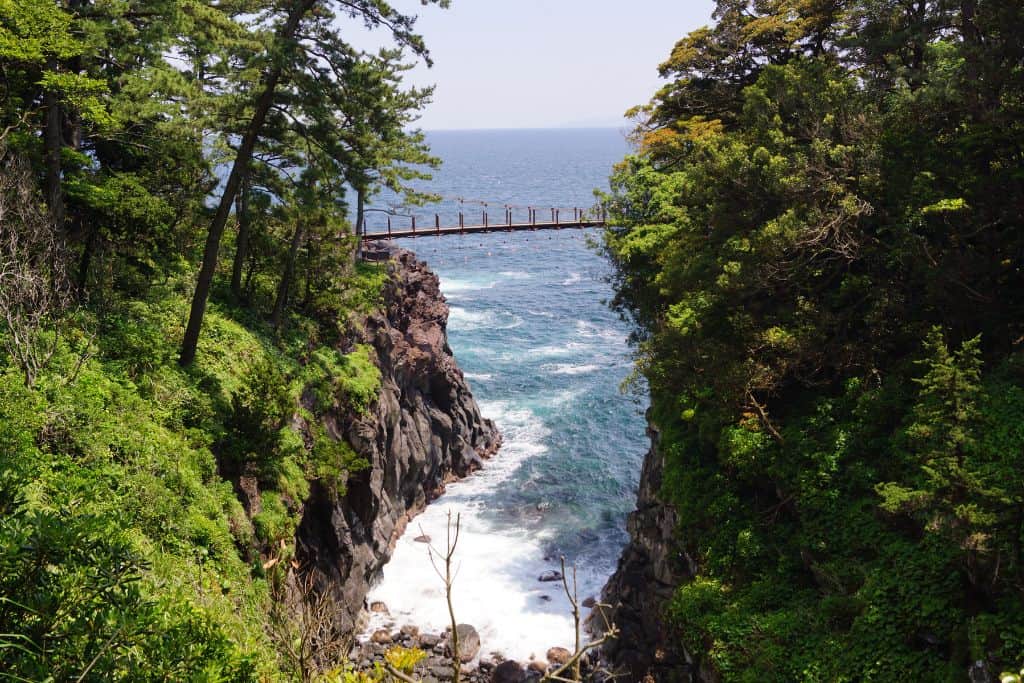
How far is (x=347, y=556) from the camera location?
75.2 ft

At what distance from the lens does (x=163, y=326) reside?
1820cm

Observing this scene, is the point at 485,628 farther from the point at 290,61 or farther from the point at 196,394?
the point at 290,61

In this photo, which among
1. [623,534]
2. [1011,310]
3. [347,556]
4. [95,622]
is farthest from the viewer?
[623,534]

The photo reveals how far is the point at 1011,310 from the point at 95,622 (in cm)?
1587

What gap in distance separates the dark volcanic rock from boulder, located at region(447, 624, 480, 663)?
4649 mm

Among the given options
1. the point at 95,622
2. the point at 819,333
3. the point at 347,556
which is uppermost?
the point at 819,333

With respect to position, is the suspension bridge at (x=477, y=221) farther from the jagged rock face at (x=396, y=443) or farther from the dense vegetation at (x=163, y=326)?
the dense vegetation at (x=163, y=326)

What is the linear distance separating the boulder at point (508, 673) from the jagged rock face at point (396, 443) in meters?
4.92

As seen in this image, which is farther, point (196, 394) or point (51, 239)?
point (196, 394)

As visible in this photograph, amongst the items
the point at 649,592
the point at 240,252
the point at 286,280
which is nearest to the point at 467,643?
the point at 649,592

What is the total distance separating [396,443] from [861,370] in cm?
1930

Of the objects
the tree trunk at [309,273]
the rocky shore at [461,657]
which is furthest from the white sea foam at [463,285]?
the rocky shore at [461,657]

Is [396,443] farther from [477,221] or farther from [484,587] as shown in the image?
[477,221]

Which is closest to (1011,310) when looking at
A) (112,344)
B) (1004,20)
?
(1004,20)
